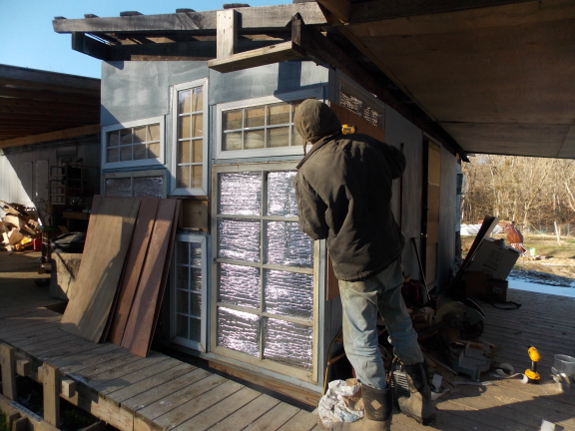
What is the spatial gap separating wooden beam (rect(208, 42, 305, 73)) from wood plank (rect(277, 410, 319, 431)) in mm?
2480

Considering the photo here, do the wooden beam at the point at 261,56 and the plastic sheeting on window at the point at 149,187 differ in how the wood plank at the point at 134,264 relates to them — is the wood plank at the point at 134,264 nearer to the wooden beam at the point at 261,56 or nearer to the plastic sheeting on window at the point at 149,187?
the plastic sheeting on window at the point at 149,187

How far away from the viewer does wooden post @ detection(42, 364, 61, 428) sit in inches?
114

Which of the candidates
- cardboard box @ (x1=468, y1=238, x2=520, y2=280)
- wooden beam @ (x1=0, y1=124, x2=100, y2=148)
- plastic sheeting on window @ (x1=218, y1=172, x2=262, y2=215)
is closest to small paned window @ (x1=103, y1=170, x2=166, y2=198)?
plastic sheeting on window @ (x1=218, y1=172, x2=262, y2=215)

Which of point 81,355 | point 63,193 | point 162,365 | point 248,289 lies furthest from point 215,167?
point 63,193

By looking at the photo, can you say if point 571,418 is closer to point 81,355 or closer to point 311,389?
point 311,389

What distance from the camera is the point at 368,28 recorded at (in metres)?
2.50

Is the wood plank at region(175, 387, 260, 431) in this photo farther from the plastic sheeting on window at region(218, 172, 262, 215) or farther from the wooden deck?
the plastic sheeting on window at region(218, 172, 262, 215)

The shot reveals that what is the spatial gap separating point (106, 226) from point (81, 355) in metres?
1.44

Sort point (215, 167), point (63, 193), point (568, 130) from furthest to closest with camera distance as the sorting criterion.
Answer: point (63, 193)
point (568, 130)
point (215, 167)

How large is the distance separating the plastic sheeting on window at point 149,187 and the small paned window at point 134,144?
0.62 feet

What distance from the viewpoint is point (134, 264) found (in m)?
3.93

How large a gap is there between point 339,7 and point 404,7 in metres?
0.38

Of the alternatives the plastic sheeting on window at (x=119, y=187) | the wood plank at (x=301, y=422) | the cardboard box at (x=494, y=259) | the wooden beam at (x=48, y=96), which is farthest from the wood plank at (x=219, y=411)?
the wooden beam at (x=48, y=96)

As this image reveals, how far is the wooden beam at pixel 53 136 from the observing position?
7.80 meters
